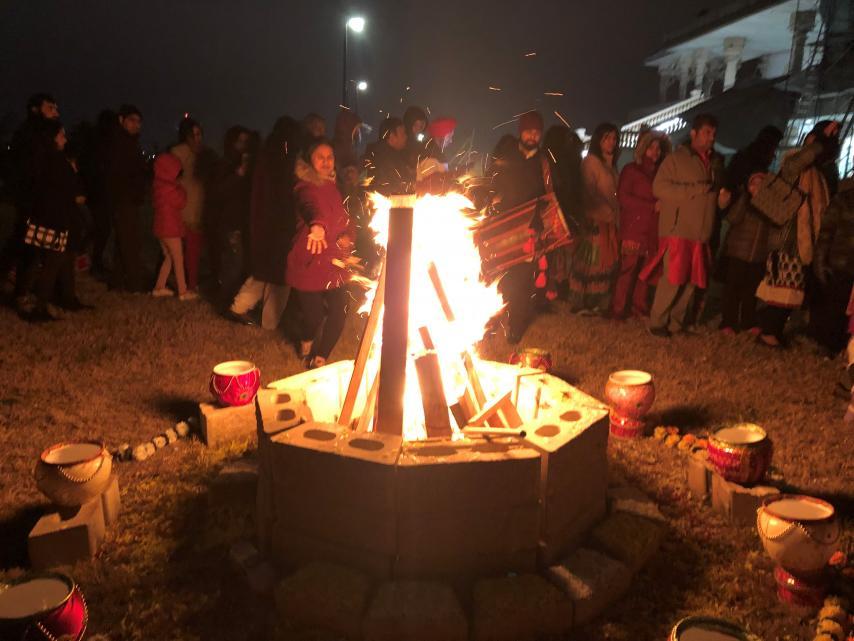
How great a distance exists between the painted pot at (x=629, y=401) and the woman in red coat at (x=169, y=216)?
569 centimetres

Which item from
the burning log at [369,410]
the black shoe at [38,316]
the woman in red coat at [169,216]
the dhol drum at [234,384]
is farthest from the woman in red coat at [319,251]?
the black shoe at [38,316]

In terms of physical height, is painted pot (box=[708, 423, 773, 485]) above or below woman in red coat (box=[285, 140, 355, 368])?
below

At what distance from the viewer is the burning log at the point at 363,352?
388 centimetres

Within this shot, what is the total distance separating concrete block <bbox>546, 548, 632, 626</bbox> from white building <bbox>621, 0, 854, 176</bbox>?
10.9 metres

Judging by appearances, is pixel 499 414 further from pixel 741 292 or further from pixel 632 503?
pixel 741 292

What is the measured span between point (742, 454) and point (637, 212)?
4.51m

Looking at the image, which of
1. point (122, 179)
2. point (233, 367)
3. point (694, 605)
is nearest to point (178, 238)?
point (122, 179)

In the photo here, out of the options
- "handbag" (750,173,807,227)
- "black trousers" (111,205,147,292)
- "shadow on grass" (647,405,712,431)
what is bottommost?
"shadow on grass" (647,405,712,431)

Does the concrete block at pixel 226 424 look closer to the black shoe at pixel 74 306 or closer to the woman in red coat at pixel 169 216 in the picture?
the black shoe at pixel 74 306

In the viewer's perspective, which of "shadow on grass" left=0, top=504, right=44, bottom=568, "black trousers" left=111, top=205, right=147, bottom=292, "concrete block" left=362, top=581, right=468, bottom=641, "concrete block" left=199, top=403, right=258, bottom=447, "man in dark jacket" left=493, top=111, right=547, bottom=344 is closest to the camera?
"concrete block" left=362, top=581, right=468, bottom=641

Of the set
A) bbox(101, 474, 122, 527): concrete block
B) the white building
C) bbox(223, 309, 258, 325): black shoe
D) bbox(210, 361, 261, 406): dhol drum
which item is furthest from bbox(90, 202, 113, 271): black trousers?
the white building

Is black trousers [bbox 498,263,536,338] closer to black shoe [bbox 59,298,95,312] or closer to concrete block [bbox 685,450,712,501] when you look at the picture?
concrete block [bbox 685,450,712,501]

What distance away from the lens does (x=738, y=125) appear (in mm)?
21000

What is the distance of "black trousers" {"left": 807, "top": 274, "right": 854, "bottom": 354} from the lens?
6.88m
